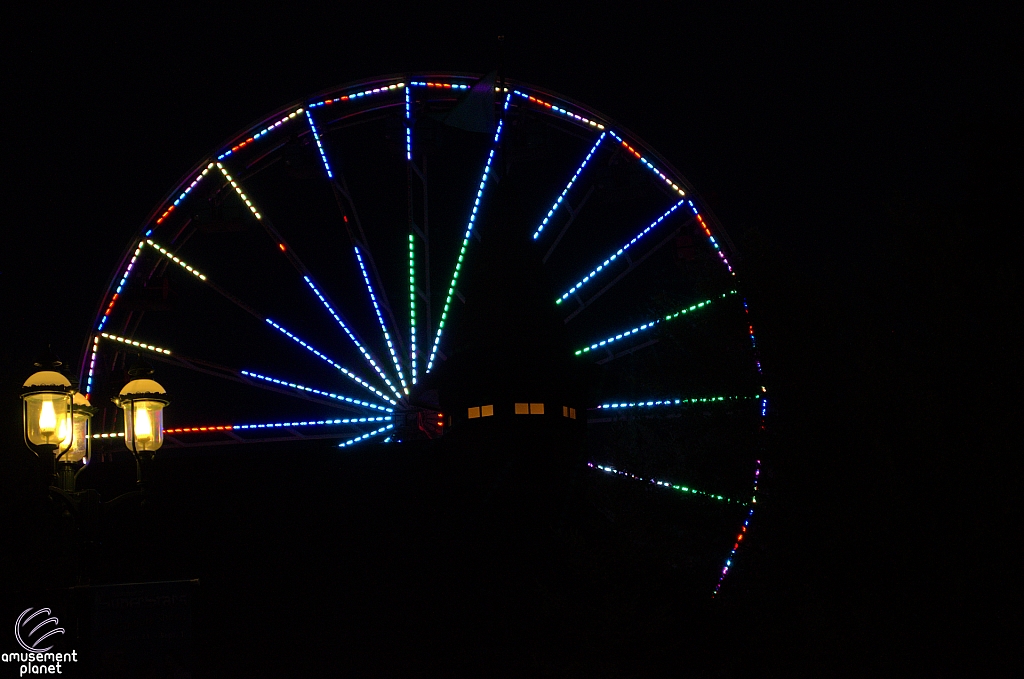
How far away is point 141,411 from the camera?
8.67m

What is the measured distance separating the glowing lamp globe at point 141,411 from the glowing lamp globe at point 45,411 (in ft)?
2.18

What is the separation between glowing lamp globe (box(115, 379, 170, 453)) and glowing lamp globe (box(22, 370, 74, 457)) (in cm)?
66

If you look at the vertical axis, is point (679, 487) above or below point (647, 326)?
below

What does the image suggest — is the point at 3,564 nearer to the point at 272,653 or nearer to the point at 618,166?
the point at 272,653

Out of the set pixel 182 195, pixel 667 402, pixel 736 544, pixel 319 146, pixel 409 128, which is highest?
pixel 409 128

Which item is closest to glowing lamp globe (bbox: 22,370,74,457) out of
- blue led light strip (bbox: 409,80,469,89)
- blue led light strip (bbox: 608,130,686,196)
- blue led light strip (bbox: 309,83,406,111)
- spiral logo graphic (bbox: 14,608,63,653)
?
spiral logo graphic (bbox: 14,608,63,653)

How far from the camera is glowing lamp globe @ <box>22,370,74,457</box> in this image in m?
7.93

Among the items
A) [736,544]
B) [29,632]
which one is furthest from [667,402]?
[29,632]

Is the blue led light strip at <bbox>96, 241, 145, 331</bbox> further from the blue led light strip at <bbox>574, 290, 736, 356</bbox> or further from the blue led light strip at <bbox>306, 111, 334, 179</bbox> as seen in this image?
the blue led light strip at <bbox>574, 290, 736, 356</bbox>

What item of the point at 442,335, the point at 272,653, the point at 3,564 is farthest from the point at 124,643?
the point at 442,335

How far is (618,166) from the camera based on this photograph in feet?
60.1

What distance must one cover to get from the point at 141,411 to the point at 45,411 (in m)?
0.87

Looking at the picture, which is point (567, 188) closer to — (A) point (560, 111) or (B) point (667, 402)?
(A) point (560, 111)

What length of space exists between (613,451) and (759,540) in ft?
11.5
